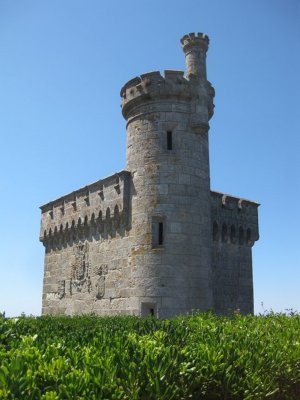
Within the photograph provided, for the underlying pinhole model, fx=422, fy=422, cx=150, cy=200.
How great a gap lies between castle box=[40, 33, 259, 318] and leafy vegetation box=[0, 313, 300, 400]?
258 inches

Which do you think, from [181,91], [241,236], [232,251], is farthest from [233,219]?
[181,91]

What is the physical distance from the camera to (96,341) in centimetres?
583

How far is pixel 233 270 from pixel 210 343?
13.7 metres

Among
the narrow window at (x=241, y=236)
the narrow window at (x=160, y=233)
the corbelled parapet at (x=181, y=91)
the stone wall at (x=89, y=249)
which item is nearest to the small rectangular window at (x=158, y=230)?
the narrow window at (x=160, y=233)

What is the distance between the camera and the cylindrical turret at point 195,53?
54.2ft

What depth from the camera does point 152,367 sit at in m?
4.92

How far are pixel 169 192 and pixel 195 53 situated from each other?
5.86 m

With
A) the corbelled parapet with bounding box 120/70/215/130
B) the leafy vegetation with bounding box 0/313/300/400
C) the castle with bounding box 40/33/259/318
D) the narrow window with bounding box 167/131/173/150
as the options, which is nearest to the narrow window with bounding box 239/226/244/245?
the castle with bounding box 40/33/259/318

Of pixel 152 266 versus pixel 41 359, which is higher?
pixel 152 266

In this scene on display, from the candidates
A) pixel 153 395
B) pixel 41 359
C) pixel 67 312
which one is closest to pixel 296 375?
pixel 153 395

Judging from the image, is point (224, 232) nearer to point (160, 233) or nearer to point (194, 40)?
point (160, 233)

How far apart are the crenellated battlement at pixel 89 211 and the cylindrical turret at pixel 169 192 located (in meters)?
0.62

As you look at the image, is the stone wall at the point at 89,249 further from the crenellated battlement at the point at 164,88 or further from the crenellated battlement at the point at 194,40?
the crenellated battlement at the point at 194,40

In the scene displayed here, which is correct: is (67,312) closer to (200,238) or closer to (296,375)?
(200,238)
